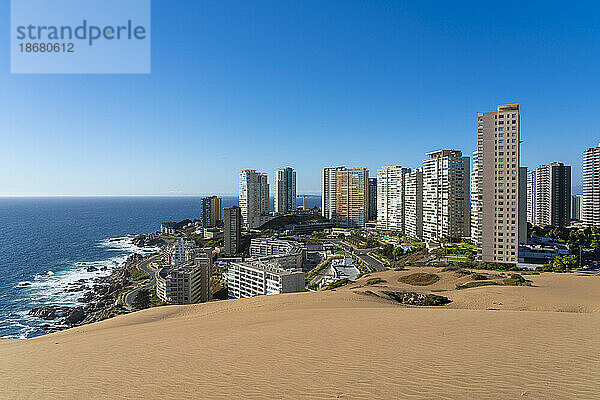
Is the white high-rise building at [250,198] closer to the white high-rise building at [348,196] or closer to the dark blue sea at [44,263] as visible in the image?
the white high-rise building at [348,196]

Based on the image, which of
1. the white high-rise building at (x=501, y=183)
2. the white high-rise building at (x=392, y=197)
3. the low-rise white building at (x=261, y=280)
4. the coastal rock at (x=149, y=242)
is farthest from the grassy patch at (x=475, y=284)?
the coastal rock at (x=149, y=242)

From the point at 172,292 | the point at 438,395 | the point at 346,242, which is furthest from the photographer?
the point at 346,242

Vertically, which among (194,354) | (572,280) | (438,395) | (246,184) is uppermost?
(246,184)

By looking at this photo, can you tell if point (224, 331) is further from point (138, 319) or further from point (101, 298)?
point (101, 298)

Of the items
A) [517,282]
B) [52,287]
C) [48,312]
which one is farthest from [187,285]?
[517,282]

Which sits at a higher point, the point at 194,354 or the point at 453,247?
the point at 194,354

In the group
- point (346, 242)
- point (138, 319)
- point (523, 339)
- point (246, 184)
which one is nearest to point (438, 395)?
point (523, 339)

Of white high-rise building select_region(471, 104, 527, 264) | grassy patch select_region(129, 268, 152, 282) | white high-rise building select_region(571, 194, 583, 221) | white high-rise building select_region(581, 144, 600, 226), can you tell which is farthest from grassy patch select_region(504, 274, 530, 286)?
white high-rise building select_region(571, 194, 583, 221)

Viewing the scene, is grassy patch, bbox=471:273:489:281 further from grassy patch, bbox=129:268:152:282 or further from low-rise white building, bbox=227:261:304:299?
grassy patch, bbox=129:268:152:282

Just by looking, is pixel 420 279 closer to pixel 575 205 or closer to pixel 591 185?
pixel 591 185
